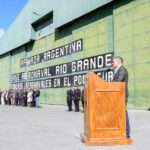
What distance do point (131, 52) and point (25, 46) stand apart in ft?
75.6

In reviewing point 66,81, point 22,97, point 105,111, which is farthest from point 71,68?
point 105,111

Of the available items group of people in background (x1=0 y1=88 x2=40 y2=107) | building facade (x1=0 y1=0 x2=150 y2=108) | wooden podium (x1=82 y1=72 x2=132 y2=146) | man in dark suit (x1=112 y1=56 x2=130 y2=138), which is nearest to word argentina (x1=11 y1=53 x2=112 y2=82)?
building facade (x1=0 y1=0 x2=150 y2=108)

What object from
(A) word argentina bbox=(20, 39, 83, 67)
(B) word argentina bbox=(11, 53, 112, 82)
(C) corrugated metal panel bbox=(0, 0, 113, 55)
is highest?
(C) corrugated metal panel bbox=(0, 0, 113, 55)

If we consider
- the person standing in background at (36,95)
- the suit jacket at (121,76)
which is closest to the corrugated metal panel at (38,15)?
the person standing in background at (36,95)

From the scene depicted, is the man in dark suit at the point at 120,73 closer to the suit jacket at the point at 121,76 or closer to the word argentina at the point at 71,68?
the suit jacket at the point at 121,76

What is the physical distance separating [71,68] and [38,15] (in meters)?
9.86

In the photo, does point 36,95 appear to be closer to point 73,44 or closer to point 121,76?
point 73,44

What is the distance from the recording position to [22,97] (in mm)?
39000

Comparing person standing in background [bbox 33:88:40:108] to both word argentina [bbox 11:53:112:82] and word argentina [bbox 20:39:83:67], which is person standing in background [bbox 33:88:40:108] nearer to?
word argentina [bbox 11:53:112:82]

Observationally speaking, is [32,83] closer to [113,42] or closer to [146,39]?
[113,42]

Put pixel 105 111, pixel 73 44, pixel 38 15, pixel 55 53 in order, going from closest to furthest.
Result: pixel 105 111 < pixel 73 44 < pixel 55 53 < pixel 38 15

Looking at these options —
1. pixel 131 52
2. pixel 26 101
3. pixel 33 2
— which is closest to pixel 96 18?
pixel 131 52

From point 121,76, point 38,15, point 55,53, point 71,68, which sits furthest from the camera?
point 38,15

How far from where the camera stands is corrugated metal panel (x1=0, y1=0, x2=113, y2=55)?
3494cm
